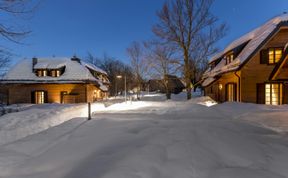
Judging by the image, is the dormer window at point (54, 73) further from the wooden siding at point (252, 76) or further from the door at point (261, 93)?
the door at point (261, 93)

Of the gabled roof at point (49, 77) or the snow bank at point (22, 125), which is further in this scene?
the gabled roof at point (49, 77)

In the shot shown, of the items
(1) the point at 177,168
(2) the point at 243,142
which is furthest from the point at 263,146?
(1) the point at 177,168

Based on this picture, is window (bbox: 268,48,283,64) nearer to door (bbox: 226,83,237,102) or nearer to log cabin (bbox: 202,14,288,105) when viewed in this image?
log cabin (bbox: 202,14,288,105)

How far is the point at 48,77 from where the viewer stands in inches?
1083

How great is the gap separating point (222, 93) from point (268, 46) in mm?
7485

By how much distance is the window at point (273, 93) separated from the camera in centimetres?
1659

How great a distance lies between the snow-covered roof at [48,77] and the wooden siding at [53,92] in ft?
2.68

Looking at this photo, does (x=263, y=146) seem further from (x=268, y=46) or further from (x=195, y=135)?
A: (x=268, y=46)

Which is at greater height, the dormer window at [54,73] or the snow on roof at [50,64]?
the snow on roof at [50,64]

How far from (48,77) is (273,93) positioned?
26266mm

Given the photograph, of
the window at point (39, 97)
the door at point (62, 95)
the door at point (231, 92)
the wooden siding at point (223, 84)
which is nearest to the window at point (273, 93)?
the wooden siding at point (223, 84)

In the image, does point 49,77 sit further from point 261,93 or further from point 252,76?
point 261,93

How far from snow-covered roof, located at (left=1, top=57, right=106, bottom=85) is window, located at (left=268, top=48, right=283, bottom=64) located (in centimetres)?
2037

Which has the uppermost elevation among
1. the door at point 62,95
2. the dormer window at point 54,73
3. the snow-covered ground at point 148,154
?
the dormer window at point 54,73
